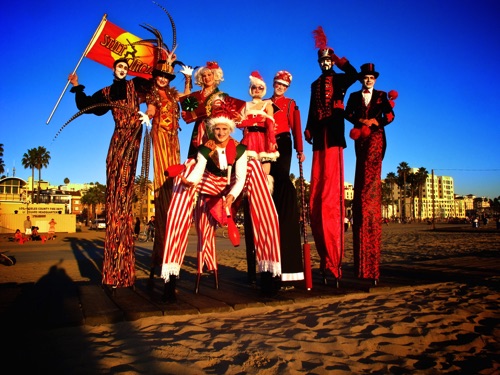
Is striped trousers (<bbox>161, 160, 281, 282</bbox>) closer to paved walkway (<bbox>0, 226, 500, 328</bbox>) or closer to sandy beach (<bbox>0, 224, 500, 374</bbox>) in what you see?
paved walkway (<bbox>0, 226, 500, 328</bbox>)

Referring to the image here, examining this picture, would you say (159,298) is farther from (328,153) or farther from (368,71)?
(368,71)

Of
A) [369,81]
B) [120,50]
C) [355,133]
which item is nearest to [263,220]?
[355,133]

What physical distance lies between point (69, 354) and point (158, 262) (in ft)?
7.82

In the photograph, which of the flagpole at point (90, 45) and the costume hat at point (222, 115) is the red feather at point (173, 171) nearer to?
the costume hat at point (222, 115)

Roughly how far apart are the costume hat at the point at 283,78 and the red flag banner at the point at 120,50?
183 centimetres

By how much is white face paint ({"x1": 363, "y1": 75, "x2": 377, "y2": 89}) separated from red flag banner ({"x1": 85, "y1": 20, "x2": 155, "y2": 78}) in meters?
3.06

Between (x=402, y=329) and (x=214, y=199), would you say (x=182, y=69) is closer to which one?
(x=214, y=199)

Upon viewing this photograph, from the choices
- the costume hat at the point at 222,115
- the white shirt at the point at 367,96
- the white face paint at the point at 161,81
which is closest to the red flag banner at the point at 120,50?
the white face paint at the point at 161,81

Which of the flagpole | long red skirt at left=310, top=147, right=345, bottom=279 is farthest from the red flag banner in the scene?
long red skirt at left=310, top=147, right=345, bottom=279

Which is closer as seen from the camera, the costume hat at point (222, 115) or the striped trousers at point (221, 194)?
the striped trousers at point (221, 194)

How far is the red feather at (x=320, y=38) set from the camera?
5398mm

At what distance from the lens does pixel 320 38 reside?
5418 mm

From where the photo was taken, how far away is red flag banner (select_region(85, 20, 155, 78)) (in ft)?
16.8

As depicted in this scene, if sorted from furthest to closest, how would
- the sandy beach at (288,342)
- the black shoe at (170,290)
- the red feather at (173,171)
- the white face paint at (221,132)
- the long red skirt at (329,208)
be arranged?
1. the long red skirt at (329,208)
2. the white face paint at (221,132)
3. the black shoe at (170,290)
4. the red feather at (173,171)
5. the sandy beach at (288,342)
